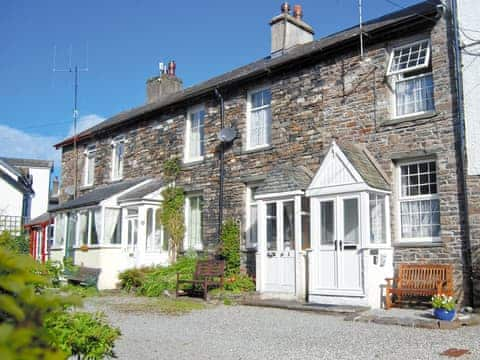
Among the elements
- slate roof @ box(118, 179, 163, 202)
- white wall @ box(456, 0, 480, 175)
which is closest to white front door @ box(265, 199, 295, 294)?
white wall @ box(456, 0, 480, 175)

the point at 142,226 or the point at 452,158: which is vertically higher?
the point at 452,158

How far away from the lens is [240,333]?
8836 mm

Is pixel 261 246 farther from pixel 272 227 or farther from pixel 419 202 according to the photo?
pixel 419 202

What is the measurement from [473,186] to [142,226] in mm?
10981

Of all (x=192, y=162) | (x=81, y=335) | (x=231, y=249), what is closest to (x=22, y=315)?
(x=81, y=335)

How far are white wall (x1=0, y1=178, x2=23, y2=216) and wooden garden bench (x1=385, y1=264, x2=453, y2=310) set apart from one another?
86.1ft

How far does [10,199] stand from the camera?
31.9 metres

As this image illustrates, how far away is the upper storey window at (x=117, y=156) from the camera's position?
22375 millimetres

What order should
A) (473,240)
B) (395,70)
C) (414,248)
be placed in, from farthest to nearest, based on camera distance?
(395,70), (414,248), (473,240)

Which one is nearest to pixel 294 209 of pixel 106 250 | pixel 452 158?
pixel 452 158

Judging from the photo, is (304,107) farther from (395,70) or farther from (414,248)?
(414,248)

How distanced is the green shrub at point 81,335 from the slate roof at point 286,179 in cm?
916

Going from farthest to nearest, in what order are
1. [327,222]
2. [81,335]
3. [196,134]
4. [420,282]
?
[196,134], [327,222], [420,282], [81,335]

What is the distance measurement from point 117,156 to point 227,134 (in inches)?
319
